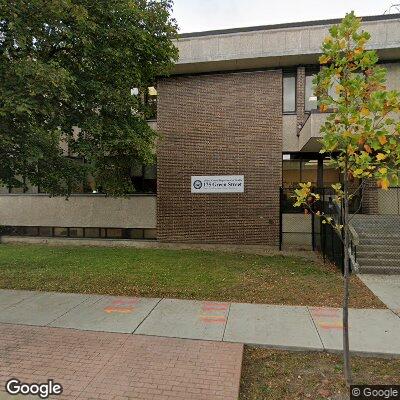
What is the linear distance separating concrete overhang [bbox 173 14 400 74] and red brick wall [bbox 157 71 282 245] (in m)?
0.70

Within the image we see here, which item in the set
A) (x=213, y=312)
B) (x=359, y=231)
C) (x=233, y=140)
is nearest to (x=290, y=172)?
(x=233, y=140)

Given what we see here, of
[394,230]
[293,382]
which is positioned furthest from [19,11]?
[394,230]

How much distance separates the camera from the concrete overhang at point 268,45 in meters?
12.9

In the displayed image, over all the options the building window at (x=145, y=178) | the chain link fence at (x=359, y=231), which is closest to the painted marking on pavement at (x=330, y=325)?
the chain link fence at (x=359, y=231)

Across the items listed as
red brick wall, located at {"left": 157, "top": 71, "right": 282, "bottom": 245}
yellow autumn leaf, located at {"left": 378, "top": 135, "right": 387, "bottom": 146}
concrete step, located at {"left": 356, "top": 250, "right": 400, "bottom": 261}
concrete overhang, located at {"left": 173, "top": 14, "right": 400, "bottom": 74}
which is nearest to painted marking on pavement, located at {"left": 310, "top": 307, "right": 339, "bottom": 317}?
yellow autumn leaf, located at {"left": 378, "top": 135, "right": 387, "bottom": 146}

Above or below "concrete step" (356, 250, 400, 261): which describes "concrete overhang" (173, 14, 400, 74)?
above

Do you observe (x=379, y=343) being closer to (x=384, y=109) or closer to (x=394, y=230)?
(x=384, y=109)

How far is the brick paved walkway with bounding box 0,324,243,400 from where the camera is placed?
4.03 metres

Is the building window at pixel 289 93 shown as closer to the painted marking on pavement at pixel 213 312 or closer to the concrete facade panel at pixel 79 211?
the concrete facade panel at pixel 79 211

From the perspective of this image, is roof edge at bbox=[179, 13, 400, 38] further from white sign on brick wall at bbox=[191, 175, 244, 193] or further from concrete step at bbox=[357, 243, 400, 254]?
concrete step at bbox=[357, 243, 400, 254]

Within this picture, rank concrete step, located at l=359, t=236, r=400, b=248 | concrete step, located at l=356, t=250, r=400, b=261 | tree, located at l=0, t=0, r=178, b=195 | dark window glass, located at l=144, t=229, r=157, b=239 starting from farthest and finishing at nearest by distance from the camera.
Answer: dark window glass, located at l=144, t=229, r=157, b=239, concrete step, located at l=359, t=236, r=400, b=248, concrete step, located at l=356, t=250, r=400, b=261, tree, located at l=0, t=0, r=178, b=195

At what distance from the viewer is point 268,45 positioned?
1367 centimetres

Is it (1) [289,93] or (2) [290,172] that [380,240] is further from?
(1) [289,93]

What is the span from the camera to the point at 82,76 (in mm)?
10031
